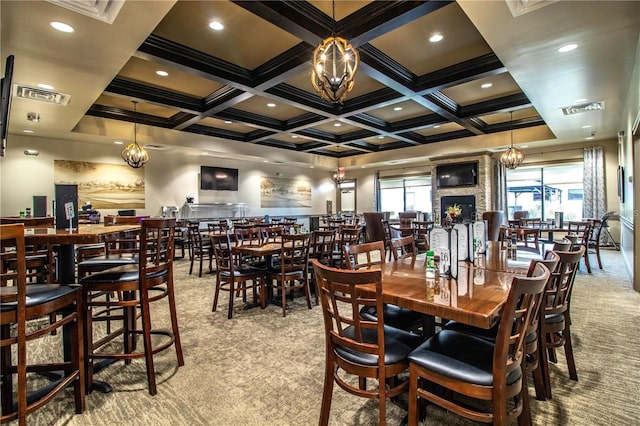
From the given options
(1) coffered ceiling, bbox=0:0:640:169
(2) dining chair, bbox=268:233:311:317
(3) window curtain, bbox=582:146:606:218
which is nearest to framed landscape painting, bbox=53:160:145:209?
(1) coffered ceiling, bbox=0:0:640:169

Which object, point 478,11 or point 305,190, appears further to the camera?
point 305,190

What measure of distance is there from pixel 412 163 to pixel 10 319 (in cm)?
1166

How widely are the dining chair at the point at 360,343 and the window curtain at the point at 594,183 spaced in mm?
9329

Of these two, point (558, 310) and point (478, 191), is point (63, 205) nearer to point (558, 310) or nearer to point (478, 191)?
point (558, 310)

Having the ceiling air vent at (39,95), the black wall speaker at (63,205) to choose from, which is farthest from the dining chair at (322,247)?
the ceiling air vent at (39,95)

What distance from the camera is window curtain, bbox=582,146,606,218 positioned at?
803 centimetres

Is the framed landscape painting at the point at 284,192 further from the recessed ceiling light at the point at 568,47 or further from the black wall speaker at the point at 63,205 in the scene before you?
the recessed ceiling light at the point at 568,47

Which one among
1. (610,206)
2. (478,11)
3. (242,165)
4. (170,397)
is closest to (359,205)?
(242,165)

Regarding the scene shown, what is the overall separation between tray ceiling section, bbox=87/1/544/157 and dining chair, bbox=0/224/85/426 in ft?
8.94

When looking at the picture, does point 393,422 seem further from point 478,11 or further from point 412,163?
point 412,163

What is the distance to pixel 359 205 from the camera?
→ 1330 cm

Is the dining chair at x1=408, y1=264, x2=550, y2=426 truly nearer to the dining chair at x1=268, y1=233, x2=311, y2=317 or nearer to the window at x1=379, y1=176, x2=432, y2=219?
the dining chair at x1=268, y1=233, x2=311, y2=317

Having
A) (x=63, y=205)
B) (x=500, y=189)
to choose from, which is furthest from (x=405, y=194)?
(x=63, y=205)

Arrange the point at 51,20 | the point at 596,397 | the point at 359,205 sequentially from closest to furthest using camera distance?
the point at 596,397 → the point at 51,20 → the point at 359,205
